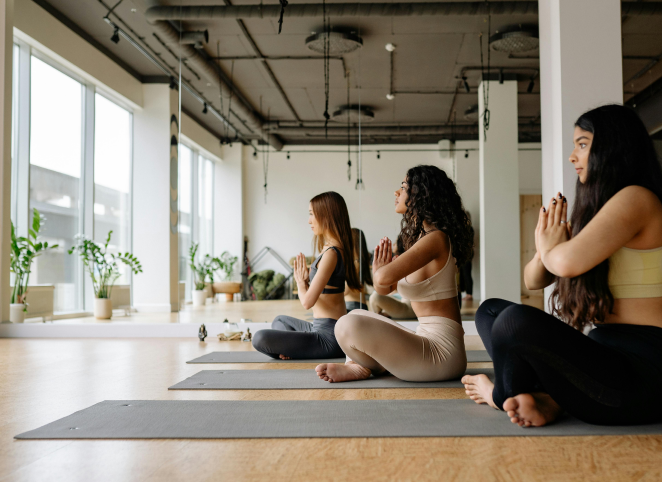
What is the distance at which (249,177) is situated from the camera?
5547 millimetres

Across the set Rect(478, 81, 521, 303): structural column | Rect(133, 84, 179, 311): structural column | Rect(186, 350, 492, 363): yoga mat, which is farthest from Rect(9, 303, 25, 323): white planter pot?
Rect(478, 81, 521, 303): structural column

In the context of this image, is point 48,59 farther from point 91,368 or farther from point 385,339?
point 385,339

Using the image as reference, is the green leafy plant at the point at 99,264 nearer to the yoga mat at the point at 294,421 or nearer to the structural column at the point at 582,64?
the yoga mat at the point at 294,421

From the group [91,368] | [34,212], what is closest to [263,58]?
[34,212]

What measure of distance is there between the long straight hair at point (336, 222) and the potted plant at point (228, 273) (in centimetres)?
211

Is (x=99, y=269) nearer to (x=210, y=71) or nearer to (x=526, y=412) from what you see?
(x=210, y=71)

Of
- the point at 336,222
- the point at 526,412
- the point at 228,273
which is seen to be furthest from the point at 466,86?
the point at 526,412

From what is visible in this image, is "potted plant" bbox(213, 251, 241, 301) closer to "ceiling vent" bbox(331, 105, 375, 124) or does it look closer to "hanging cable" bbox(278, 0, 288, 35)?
"ceiling vent" bbox(331, 105, 375, 124)

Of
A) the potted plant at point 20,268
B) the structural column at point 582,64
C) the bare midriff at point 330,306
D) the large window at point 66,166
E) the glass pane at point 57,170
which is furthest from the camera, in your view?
the glass pane at point 57,170

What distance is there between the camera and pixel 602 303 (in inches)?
67.5

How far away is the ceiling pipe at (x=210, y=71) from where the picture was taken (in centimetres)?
588

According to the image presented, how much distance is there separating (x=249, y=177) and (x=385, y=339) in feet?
11.2

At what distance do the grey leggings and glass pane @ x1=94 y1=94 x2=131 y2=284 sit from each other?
4.92 metres

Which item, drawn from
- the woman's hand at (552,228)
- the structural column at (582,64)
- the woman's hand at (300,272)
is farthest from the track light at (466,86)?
the woman's hand at (552,228)
